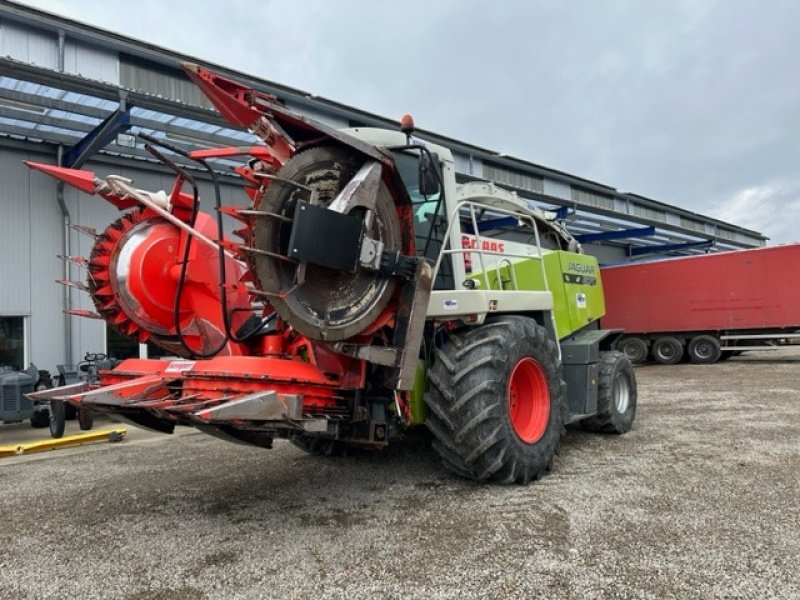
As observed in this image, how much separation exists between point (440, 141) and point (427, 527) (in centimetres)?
1178

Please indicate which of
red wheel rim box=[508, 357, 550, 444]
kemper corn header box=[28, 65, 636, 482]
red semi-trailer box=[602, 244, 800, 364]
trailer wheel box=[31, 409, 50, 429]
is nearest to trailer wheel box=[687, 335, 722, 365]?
red semi-trailer box=[602, 244, 800, 364]

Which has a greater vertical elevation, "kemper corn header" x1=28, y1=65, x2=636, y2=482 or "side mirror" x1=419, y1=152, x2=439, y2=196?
"side mirror" x1=419, y1=152, x2=439, y2=196

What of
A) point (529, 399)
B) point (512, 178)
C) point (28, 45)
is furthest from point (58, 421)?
point (512, 178)

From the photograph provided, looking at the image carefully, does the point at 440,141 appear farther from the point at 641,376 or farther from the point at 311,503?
the point at 311,503

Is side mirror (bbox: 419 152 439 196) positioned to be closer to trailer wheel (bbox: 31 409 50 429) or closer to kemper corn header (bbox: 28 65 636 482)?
kemper corn header (bbox: 28 65 636 482)

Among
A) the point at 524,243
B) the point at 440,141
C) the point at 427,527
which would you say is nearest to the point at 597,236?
the point at 440,141

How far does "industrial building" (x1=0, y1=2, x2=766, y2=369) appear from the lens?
8.62 meters

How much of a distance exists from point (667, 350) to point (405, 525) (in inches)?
636

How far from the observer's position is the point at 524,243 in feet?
Answer: 20.7

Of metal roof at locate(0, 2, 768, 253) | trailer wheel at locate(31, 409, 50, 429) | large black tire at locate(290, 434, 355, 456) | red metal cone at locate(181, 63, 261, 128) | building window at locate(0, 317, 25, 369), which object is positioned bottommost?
trailer wheel at locate(31, 409, 50, 429)

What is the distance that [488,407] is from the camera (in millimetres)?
4332

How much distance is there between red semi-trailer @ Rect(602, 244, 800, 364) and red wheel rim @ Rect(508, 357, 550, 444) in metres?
14.1

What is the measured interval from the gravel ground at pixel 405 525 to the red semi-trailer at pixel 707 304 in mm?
11368

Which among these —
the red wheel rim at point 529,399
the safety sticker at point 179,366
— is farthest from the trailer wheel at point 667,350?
the safety sticker at point 179,366
